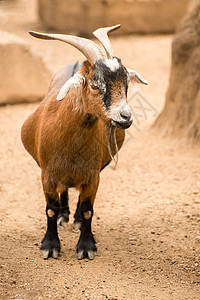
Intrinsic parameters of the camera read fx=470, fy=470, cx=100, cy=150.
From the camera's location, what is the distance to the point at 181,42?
23.3 ft

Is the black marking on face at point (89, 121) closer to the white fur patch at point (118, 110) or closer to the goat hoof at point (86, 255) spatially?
the white fur patch at point (118, 110)

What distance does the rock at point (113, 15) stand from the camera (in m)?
12.7

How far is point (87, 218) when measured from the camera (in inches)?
172

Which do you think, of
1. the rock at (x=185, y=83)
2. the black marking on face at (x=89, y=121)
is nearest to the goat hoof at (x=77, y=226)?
the black marking on face at (x=89, y=121)

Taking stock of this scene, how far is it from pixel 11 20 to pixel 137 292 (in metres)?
12.7

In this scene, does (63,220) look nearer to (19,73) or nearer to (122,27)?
(19,73)

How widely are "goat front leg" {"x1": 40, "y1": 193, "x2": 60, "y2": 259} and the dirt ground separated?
78 mm

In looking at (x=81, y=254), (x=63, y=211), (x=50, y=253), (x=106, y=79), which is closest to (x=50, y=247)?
(x=50, y=253)

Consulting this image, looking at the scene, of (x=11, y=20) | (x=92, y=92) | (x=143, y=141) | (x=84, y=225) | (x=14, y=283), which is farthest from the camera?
(x=11, y=20)

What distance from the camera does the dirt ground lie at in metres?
3.86

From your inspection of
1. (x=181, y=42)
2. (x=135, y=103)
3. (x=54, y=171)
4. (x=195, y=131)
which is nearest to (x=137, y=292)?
(x=54, y=171)

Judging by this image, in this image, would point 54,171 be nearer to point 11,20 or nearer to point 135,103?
point 135,103

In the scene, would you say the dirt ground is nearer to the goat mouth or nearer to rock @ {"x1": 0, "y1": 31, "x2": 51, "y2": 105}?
rock @ {"x1": 0, "y1": 31, "x2": 51, "y2": 105}

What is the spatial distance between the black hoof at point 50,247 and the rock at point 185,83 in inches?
131
